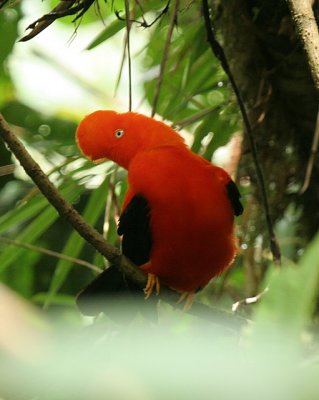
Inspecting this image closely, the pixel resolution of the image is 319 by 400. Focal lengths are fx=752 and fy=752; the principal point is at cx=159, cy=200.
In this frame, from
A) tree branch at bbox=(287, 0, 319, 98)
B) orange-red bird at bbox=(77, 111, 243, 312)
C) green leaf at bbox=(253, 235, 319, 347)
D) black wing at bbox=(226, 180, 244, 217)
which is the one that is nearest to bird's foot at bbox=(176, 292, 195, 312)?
orange-red bird at bbox=(77, 111, 243, 312)

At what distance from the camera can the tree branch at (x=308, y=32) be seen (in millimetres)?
1568

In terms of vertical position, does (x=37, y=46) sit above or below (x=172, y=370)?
below

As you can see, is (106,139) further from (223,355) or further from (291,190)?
(223,355)

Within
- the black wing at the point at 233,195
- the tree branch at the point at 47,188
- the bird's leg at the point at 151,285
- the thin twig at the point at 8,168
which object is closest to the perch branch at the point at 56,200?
the tree branch at the point at 47,188

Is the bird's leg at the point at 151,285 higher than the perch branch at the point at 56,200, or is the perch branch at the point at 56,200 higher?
the perch branch at the point at 56,200

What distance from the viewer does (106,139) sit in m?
2.59

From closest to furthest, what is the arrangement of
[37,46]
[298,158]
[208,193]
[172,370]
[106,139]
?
[172,370] → [208,193] → [106,139] → [298,158] → [37,46]

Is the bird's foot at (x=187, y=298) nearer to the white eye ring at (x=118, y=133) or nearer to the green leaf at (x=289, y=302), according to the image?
the white eye ring at (x=118, y=133)

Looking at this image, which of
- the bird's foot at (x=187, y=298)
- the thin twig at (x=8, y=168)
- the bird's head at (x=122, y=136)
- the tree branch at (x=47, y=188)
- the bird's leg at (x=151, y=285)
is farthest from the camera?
the thin twig at (x=8, y=168)

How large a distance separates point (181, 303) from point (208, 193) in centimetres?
38

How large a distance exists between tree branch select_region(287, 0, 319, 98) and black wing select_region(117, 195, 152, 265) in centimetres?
97

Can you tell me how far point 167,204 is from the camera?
7.89 feet

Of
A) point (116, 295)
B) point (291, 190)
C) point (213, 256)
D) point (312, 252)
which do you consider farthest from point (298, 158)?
point (312, 252)

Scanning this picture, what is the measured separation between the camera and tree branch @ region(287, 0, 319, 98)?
1.57 metres
